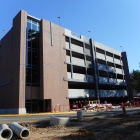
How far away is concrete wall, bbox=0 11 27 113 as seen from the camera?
29359 millimetres

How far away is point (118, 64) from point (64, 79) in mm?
27923

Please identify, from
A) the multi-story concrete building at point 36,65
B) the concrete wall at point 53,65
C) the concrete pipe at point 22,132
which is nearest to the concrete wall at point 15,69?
the multi-story concrete building at point 36,65

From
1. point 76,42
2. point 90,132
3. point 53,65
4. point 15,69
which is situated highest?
point 76,42

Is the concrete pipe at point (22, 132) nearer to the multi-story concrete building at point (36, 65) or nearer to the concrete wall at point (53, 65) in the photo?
the multi-story concrete building at point (36, 65)

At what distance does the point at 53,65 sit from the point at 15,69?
6.90 m

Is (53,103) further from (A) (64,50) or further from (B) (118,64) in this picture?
(B) (118,64)

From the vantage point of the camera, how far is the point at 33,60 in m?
33.1

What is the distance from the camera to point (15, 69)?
1240 inches

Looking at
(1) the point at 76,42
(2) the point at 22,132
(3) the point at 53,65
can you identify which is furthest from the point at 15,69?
(2) the point at 22,132

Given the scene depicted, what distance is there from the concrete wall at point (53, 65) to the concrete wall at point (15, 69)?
3568 mm

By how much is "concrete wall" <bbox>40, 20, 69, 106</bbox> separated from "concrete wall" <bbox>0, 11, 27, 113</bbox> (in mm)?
3568

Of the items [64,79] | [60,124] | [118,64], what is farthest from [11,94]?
[118,64]

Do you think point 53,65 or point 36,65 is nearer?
point 36,65

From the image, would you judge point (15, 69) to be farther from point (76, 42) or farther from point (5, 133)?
point (5, 133)
